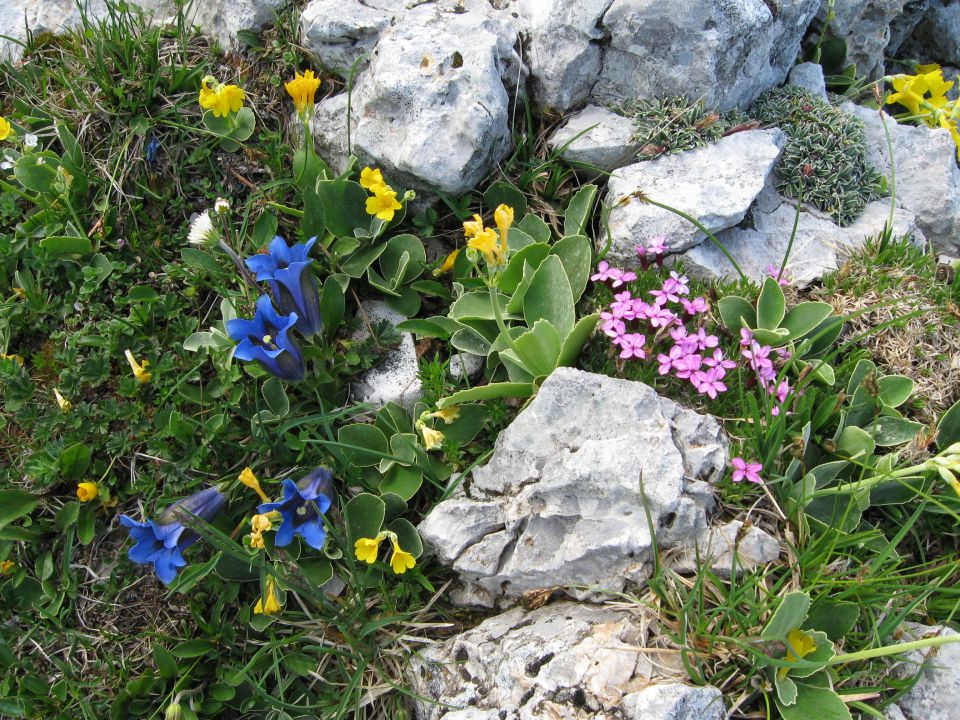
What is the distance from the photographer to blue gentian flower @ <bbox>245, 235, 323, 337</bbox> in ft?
9.11

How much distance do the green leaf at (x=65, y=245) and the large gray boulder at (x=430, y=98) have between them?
1.11 metres

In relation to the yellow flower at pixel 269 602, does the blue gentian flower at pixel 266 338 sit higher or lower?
higher

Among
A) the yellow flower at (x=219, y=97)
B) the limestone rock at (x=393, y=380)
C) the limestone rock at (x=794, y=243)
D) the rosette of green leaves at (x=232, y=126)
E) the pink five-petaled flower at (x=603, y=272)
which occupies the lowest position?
the limestone rock at (x=393, y=380)

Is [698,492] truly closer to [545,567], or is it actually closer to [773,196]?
[545,567]

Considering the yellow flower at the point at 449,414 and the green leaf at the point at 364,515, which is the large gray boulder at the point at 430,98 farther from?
the green leaf at the point at 364,515

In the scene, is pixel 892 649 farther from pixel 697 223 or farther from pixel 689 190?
pixel 689 190

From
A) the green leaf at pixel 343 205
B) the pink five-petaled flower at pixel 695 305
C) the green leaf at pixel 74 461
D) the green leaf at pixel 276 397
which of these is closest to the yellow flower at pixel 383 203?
the green leaf at pixel 343 205

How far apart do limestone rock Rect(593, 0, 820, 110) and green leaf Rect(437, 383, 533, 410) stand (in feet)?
4.98

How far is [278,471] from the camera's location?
9.79ft

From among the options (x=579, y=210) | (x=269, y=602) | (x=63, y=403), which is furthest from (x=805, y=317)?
(x=63, y=403)

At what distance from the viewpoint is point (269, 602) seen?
262 cm

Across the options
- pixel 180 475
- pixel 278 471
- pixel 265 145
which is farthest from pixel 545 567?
pixel 265 145

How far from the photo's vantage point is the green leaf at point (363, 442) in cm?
284

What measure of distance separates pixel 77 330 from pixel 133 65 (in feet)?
4.10
